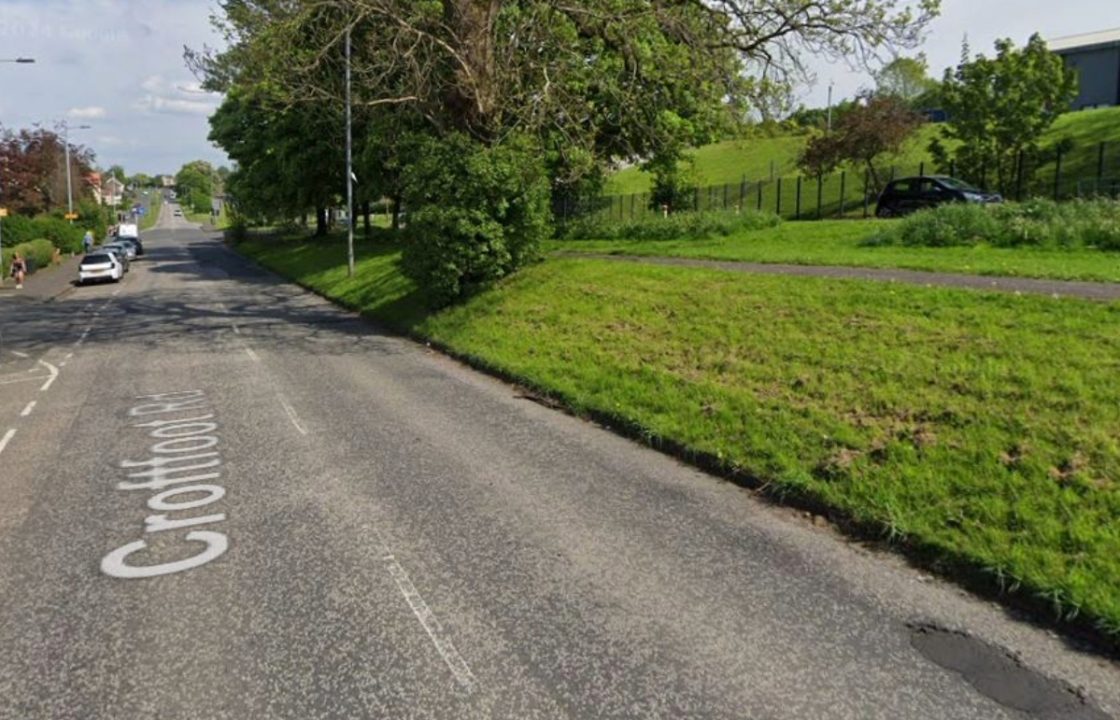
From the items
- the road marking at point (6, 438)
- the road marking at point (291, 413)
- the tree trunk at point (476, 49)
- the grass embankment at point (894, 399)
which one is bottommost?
the road marking at point (6, 438)

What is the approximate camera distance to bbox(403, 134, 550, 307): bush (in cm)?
1806

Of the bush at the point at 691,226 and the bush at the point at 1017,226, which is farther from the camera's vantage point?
the bush at the point at 691,226

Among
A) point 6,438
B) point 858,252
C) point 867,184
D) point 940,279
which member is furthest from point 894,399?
point 867,184

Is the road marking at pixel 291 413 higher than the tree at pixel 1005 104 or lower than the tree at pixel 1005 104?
lower

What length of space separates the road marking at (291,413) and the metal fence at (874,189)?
1884 centimetres

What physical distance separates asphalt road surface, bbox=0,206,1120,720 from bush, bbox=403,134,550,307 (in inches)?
340

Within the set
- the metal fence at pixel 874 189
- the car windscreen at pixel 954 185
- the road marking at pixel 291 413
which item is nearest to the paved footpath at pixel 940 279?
the road marking at pixel 291 413

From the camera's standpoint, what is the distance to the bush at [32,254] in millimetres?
36875

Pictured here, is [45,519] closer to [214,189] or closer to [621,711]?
[621,711]

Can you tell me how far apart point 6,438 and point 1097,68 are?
219 ft

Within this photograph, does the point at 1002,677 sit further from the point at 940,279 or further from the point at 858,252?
the point at 858,252

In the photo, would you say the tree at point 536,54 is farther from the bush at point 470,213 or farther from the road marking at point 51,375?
the road marking at point 51,375

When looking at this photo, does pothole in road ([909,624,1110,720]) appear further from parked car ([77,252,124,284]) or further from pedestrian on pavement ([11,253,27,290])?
parked car ([77,252,124,284])

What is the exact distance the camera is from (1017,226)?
51.9 feet
